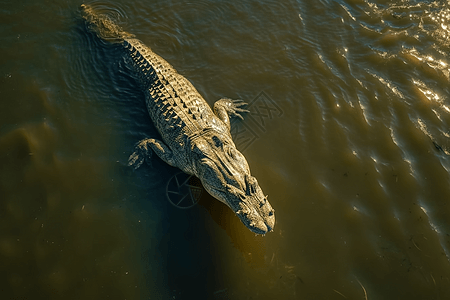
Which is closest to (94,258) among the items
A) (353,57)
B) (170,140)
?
(170,140)

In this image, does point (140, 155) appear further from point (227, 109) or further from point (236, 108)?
point (236, 108)

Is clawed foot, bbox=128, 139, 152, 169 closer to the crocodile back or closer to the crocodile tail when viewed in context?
the crocodile back

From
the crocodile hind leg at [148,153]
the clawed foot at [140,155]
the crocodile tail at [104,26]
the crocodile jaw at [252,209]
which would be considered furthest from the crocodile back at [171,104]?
the crocodile jaw at [252,209]

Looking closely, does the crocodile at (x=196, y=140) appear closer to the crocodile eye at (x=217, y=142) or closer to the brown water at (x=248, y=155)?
the crocodile eye at (x=217, y=142)

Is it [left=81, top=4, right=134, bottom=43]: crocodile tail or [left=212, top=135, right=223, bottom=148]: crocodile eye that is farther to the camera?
[left=81, top=4, right=134, bottom=43]: crocodile tail

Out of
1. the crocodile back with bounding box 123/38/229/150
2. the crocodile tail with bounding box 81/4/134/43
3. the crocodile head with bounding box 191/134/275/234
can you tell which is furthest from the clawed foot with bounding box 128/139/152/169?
the crocodile tail with bounding box 81/4/134/43

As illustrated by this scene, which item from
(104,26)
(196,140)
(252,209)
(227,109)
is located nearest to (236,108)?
(227,109)

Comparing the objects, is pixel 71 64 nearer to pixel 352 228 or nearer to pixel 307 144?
pixel 307 144
